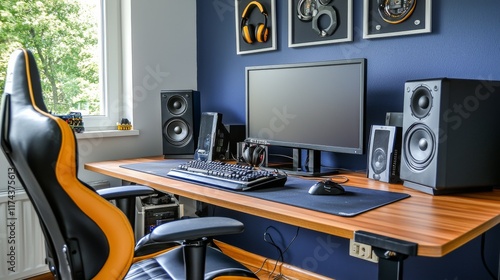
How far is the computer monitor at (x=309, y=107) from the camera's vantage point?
1.72 m

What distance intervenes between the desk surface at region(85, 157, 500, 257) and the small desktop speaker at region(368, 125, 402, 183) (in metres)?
0.07

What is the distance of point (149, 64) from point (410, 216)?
74.3 inches

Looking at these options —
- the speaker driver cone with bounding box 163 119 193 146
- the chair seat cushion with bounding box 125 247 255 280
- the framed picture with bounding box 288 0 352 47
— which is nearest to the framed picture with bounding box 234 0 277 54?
the framed picture with bounding box 288 0 352 47

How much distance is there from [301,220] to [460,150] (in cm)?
61

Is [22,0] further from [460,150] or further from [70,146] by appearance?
[460,150]

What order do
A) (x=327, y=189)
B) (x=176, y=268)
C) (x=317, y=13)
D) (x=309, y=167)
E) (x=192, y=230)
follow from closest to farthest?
(x=192, y=230) → (x=176, y=268) → (x=327, y=189) → (x=309, y=167) → (x=317, y=13)

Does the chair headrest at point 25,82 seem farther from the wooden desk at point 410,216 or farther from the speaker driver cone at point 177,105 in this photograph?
the speaker driver cone at point 177,105

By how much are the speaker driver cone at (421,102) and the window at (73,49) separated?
174 cm

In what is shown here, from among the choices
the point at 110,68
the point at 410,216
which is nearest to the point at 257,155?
the point at 410,216

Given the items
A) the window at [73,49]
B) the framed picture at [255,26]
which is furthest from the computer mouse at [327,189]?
the window at [73,49]

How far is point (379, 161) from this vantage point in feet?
5.61

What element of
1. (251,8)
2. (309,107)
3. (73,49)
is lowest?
(309,107)

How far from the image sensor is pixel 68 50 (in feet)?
7.77

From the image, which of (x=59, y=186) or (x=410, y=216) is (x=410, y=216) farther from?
(x=59, y=186)
